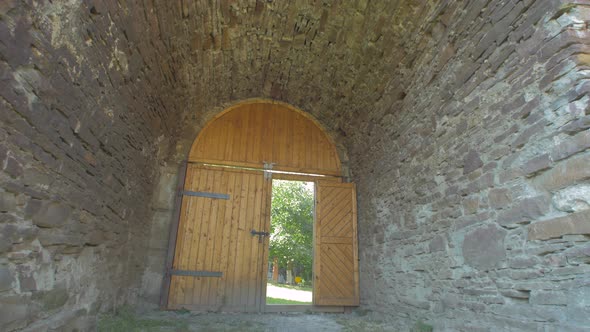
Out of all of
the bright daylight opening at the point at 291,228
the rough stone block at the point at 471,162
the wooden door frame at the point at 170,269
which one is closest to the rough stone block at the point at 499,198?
the rough stone block at the point at 471,162

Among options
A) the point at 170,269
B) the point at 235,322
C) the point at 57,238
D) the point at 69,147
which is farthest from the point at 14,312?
the point at 170,269

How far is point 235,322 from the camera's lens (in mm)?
4152

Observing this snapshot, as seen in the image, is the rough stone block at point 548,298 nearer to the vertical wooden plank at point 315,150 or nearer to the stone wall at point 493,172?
the stone wall at point 493,172

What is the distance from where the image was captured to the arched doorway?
499 cm

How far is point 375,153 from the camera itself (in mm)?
5176

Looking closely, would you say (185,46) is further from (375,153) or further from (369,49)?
(375,153)

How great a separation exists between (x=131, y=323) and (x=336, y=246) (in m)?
3.08

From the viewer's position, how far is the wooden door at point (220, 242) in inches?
193

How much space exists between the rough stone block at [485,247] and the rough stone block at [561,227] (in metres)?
0.29

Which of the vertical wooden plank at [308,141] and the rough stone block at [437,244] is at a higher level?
the vertical wooden plank at [308,141]

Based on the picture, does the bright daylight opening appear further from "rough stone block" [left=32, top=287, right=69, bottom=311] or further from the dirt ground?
"rough stone block" [left=32, top=287, right=69, bottom=311]

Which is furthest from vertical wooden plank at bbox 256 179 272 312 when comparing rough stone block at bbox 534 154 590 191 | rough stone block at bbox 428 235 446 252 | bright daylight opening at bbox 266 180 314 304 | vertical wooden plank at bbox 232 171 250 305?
bright daylight opening at bbox 266 180 314 304

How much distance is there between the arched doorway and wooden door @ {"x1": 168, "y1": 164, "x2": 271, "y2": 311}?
1 cm

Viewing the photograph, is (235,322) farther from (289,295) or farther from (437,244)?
(289,295)
